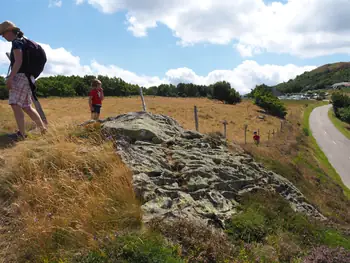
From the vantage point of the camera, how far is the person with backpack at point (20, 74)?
5910 mm

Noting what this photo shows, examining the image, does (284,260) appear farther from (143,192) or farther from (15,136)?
(15,136)

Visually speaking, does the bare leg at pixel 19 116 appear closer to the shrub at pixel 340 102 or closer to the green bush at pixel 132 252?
the green bush at pixel 132 252

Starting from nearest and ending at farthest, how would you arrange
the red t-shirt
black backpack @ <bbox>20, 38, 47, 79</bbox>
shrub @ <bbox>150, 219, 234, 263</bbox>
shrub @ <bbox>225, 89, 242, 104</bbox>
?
shrub @ <bbox>150, 219, 234, 263</bbox>
black backpack @ <bbox>20, 38, 47, 79</bbox>
the red t-shirt
shrub @ <bbox>225, 89, 242, 104</bbox>

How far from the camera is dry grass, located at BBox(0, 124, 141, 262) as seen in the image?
3.54 metres

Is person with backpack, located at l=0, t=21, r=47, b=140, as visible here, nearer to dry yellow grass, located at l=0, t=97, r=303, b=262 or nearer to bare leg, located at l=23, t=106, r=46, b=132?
bare leg, located at l=23, t=106, r=46, b=132

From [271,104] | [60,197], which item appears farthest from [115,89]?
[60,197]

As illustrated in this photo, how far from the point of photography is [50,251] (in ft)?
11.3

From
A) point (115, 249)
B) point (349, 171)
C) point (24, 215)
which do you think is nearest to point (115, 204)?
point (115, 249)

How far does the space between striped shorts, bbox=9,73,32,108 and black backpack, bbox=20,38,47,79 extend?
6.7 inches

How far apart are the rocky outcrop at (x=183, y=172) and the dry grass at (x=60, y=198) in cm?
34

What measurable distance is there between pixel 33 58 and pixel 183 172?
3992 millimetres

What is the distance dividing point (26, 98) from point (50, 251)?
403 cm

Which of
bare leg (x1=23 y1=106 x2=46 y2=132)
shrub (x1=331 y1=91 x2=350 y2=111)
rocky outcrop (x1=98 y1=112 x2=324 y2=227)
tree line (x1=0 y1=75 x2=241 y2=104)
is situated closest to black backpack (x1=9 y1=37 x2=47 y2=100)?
bare leg (x1=23 y1=106 x2=46 y2=132)

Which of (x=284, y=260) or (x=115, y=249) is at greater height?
(x=115, y=249)
